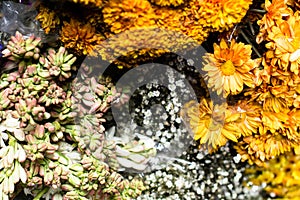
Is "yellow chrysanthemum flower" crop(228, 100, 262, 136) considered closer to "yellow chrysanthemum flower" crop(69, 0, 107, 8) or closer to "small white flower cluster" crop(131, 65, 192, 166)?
"small white flower cluster" crop(131, 65, 192, 166)

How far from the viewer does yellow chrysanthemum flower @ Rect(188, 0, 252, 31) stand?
1359 millimetres

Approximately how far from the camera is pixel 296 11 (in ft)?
4.93

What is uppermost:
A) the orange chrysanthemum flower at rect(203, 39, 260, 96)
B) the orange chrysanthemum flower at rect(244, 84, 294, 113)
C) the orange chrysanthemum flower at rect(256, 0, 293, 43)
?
the orange chrysanthemum flower at rect(256, 0, 293, 43)

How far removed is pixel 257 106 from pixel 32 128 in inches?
28.9

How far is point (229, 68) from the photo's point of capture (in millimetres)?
1507

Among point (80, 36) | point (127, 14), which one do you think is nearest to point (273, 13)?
point (127, 14)

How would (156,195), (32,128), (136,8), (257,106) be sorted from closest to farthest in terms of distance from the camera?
(136,8), (32,128), (257,106), (156,195)

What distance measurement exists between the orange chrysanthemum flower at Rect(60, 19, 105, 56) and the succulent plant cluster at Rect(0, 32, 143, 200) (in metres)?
0.04

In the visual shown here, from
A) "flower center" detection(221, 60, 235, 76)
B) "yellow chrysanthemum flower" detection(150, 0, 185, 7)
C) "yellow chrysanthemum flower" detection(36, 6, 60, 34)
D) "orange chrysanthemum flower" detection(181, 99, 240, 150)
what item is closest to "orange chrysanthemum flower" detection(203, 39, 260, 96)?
"flower center" detection(221, 60, 235, 76)

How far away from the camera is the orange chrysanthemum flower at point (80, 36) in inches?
55.3

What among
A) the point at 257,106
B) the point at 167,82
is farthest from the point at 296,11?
the point at 167,82

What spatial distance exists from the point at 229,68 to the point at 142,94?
336mm

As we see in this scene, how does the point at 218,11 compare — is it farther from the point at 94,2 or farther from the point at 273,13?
the point at 94,2

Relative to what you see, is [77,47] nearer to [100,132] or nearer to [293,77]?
[100,132]
